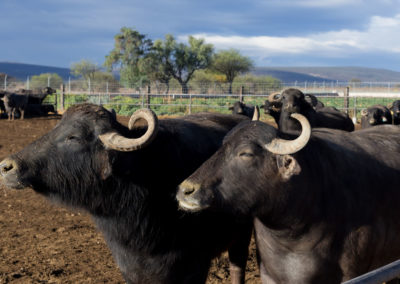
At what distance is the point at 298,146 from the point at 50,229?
537 centimetres

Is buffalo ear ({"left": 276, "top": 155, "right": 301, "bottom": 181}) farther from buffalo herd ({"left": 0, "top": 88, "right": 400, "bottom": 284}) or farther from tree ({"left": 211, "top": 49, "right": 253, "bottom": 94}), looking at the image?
tree ({"left": 211, "top": 49, "right": 253, "bottom": 94})

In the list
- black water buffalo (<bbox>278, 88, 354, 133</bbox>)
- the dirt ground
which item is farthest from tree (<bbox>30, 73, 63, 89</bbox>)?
the dirt ground

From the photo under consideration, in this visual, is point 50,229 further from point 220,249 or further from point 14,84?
point 14,84

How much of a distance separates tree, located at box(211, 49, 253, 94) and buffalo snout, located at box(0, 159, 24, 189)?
68.1 meters

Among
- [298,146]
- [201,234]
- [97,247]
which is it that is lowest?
[97,247]

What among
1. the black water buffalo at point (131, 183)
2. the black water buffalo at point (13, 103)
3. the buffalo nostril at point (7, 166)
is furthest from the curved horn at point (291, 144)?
the black water buffalo at point (13, 103)

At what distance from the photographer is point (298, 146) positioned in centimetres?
304

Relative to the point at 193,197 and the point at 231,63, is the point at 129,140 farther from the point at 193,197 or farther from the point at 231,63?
the point at 231,63

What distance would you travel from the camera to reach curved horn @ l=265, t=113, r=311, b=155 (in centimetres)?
304

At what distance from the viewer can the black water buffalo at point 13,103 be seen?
2486cm

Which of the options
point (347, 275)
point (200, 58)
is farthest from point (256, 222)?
point (200, 58)

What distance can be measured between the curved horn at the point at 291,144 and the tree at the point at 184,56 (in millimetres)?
60136

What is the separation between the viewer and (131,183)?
3.80 meters

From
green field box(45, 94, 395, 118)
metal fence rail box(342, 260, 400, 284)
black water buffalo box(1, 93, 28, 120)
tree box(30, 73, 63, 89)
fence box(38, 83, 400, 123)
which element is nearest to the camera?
metal fence rail box(342, 260, 400, 284)
